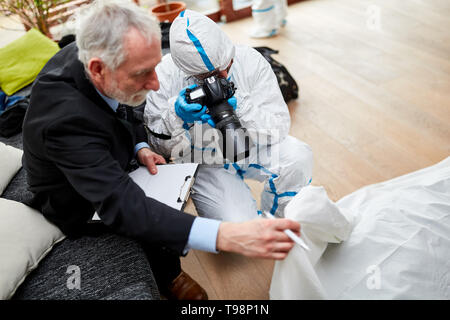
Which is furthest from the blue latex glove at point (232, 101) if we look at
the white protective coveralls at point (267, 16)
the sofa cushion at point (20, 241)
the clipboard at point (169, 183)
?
the white protective coveralls at point (267, 16)

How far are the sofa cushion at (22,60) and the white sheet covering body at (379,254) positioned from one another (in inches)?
80.0

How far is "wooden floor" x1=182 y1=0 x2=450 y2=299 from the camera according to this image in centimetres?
157

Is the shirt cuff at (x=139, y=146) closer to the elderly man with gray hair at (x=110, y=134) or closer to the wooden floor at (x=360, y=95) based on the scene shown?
the elderly man with gray hair at (x=110, y=134)

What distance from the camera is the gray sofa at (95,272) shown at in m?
1.02

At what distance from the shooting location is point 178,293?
1.35 m

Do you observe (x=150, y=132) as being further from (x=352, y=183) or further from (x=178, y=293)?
(x=352, y=183)

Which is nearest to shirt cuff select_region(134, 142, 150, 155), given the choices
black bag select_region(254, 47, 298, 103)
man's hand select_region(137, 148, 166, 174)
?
man's hand select_region(137, 148, 166, 174)

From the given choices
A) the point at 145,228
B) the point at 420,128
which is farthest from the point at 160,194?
the point at 420,128

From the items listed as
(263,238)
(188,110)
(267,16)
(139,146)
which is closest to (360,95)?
(267,16)

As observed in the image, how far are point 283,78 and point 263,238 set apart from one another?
164cm

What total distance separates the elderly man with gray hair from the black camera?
0.86 feet

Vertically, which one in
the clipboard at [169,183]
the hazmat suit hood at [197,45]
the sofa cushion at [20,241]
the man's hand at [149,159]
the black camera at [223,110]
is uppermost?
the hazmat suit hood at [197,45]

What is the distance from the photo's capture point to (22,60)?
2.20 metres

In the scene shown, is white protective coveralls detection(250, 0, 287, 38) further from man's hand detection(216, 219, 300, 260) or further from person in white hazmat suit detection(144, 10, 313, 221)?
man's hand detection(216, 219, 300, 260)
